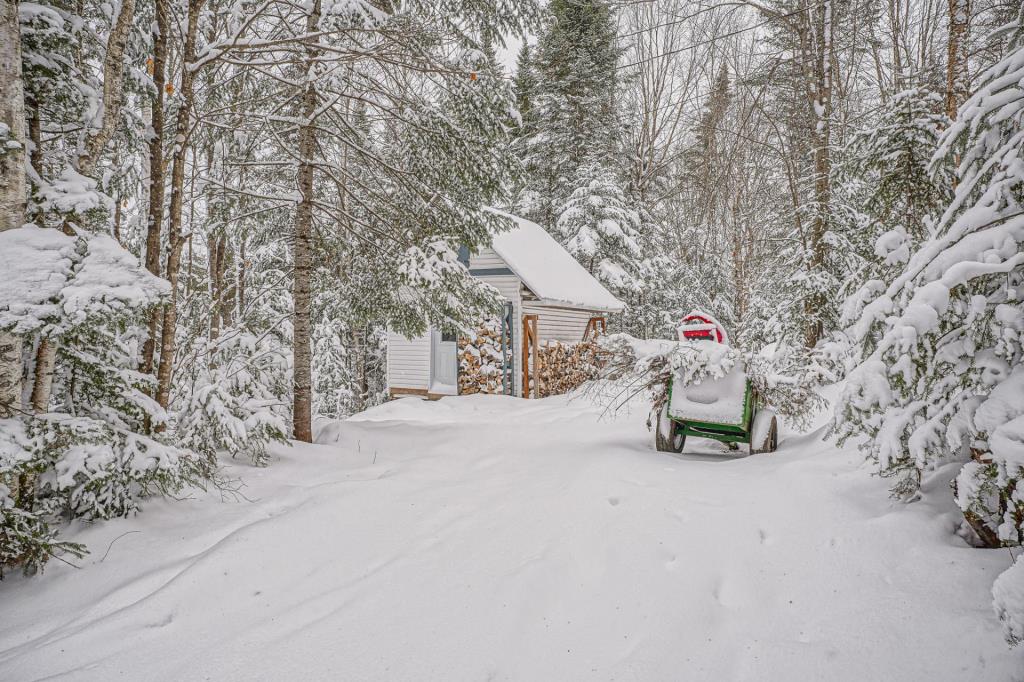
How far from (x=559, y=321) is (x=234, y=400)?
1072 cm

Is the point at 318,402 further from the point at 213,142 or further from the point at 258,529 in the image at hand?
the point at 258,529

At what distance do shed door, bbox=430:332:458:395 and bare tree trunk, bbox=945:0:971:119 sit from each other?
35.7 feet

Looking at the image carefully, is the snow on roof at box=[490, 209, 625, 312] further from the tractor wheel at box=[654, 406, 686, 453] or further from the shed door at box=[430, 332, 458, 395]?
the tractor wheel at box=[654, 406, 686, 453]

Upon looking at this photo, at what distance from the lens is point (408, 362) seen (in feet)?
47.5

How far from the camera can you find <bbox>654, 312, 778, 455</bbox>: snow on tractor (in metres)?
5.11

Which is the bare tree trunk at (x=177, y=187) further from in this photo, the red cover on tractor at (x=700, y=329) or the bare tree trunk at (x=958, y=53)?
the bare tree trunk at (x=958, y=53)

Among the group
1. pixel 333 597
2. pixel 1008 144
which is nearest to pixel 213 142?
pixel 333 597

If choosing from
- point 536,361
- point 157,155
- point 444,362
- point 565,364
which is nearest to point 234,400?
point 157,155

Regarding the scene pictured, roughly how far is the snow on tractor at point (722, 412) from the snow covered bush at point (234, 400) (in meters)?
3.89

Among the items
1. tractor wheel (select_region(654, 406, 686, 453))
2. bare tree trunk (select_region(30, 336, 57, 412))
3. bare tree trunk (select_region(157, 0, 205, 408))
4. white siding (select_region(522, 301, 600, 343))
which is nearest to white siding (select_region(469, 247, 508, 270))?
white siding (select_region(522, 301, 600, 343))

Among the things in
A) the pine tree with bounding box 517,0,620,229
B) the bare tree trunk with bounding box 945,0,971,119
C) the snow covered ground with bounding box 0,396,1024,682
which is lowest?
the snow covered ground with bounding box 0,396,1024,682

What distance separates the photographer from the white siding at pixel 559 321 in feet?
46.3

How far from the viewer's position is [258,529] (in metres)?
3.63

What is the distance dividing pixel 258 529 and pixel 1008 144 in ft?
15.2
